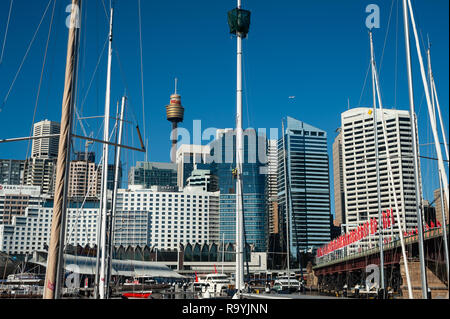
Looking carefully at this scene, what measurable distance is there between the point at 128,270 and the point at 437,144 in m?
132

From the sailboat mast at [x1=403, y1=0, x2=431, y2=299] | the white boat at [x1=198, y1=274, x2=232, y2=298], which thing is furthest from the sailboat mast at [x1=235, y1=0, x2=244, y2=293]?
the sailboat mast at [x1=403, y1=0, x2=431, y2=299]

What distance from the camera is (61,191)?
11688 mm

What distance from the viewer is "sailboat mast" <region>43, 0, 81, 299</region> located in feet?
37.4

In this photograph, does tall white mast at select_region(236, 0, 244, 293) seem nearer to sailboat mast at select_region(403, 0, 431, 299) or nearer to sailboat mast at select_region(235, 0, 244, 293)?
sailboat mast at select_region(235, 0, 244, 293)

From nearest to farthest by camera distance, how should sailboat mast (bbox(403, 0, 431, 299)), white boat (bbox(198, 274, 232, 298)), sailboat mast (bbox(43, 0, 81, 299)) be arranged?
1. sailboat mast (bbox(43, 0, 81, 299))
2. sailboat mast (bbox(403, 0, 431, 299))
3. white boat (bbox(198, 274, 232, 298))

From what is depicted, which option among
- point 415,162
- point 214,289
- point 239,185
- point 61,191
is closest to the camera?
point 61,191

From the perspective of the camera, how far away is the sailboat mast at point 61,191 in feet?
37.4

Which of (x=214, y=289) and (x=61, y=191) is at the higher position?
(x=61, y=191)

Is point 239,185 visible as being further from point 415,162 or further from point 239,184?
point 415,162

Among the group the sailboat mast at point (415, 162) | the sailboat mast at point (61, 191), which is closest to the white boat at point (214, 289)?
the sailboat mast at point (415, 162)

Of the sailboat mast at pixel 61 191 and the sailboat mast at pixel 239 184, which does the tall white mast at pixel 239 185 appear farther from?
the sailboat mast at pixel 61 191

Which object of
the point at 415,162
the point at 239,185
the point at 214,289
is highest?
the point at 239,185

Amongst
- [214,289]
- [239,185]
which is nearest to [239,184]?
[239,185]
